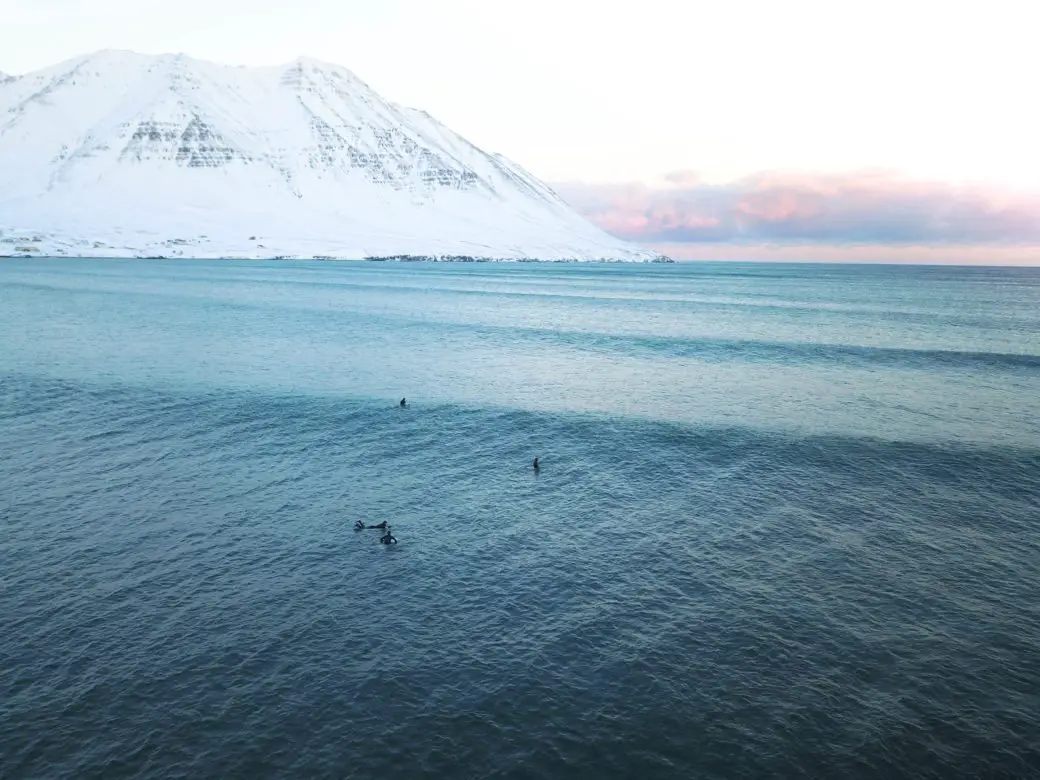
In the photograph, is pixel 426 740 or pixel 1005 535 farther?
pixel 1005 535

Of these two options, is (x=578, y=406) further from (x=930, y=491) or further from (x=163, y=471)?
(x=163, y=471)

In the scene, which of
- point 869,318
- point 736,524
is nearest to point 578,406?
point 736,524

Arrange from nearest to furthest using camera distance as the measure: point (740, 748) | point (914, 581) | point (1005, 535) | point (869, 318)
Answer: point (740, 748), point (914, 581), point (1005, 535), point (869, 318)

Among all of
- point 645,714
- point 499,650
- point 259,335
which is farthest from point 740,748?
point 259,335

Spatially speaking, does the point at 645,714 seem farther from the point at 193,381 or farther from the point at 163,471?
the point at 193,381

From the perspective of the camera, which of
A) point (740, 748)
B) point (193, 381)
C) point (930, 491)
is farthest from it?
point (193, 381)

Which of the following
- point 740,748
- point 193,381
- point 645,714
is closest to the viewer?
point 740,748
